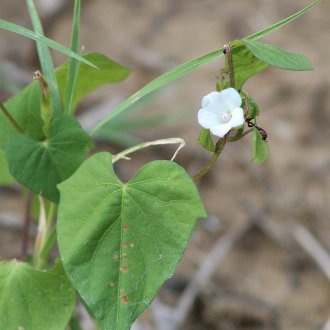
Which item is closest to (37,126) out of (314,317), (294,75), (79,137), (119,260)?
(79,137)

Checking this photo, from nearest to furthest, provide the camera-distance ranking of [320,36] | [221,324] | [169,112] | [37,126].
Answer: [37,126] < [221,324] < [169,112] < [320,36]

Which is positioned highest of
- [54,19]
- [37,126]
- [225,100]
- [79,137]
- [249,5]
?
[54,19]

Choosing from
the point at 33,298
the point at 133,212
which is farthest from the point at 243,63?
the point at 33,298

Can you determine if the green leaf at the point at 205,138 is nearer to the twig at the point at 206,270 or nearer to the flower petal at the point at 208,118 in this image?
the flower petal at the point at 208,118

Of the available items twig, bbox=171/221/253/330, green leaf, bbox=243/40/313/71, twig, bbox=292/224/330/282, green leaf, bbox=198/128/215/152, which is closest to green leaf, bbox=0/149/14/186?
green leaf, bbox=198/128/215/152

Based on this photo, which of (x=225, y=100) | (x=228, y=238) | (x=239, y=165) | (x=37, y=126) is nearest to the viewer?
(x=225, y=100)

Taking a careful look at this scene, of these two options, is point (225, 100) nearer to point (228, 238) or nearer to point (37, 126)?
point (37, 126)

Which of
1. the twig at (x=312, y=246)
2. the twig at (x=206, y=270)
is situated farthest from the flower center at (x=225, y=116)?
the twig at (x=312, y=246)
